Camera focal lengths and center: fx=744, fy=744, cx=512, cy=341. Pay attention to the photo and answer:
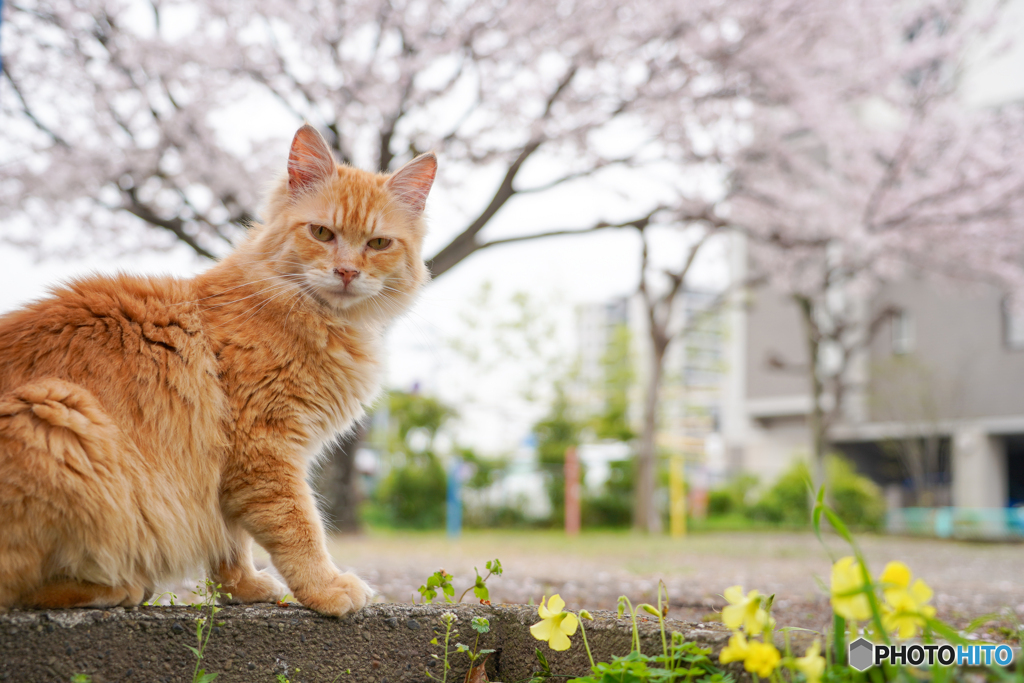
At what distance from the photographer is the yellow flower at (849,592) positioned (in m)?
1.13

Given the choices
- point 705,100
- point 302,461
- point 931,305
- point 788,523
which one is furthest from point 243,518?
point 931,305

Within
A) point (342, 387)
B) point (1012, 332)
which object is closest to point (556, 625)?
point (342, 387)

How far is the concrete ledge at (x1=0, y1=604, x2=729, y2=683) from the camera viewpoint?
1566 millimetres

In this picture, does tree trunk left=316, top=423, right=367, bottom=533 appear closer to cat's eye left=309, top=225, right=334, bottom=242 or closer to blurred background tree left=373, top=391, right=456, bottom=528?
blurred background tree left=373, top=391, right=456, bottom=528

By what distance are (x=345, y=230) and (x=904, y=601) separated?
1622mm

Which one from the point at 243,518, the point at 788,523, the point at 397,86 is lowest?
the point at 788,523

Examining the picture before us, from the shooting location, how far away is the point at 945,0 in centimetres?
928

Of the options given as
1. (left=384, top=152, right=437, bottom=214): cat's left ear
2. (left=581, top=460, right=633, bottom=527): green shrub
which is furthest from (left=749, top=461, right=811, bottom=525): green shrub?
(left=384, top=152, right=437, bottom=214): cat's left ear

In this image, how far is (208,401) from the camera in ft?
6.07

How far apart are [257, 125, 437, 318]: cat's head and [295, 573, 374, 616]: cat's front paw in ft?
2.48

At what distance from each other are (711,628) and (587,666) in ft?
0.97

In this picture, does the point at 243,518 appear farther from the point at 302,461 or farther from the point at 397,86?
the point at 397,86

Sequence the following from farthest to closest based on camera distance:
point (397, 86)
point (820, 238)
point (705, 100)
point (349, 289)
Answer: point (820, 238) → point (705, 100) → point (397, 86) → point (349, 289)

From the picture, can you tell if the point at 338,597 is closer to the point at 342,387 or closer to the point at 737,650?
the point at 342,387
